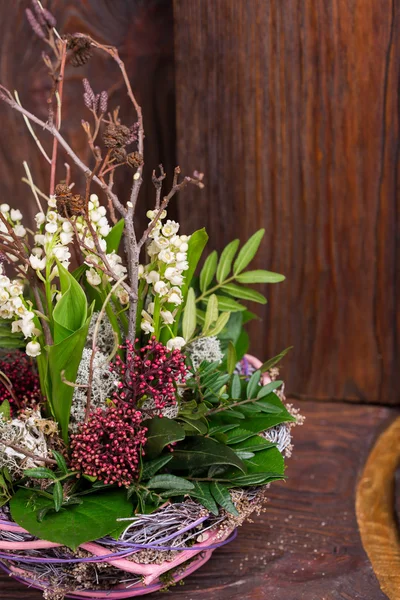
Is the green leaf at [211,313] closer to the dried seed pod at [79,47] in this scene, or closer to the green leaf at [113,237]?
the green leaf at [113,237]

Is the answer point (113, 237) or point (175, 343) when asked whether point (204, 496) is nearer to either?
point (175, 343)

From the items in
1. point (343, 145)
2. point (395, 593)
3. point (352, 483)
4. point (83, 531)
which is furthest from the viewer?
point (343, 145)

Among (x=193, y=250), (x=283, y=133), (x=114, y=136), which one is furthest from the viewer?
(x=283, y=133)

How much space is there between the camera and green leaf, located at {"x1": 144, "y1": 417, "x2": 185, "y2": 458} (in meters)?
0.64

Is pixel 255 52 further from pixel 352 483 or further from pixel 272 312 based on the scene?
pixel 352 483

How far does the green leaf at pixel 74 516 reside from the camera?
60 cm

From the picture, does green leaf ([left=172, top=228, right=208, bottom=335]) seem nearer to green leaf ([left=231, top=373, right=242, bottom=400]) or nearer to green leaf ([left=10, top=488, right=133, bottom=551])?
green leaf ([left=231, top=373, right=242, bottom=400])

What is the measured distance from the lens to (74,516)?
2.06 ft

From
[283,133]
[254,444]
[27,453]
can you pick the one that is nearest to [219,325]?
[254,444]

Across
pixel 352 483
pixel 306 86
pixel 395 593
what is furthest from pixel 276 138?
pixel 395 593

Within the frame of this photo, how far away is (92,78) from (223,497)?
63 centimetres

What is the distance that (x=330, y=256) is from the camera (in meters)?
1.06

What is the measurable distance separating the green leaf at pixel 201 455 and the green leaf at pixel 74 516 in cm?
Answer: 6

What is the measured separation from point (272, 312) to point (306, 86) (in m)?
0.33
